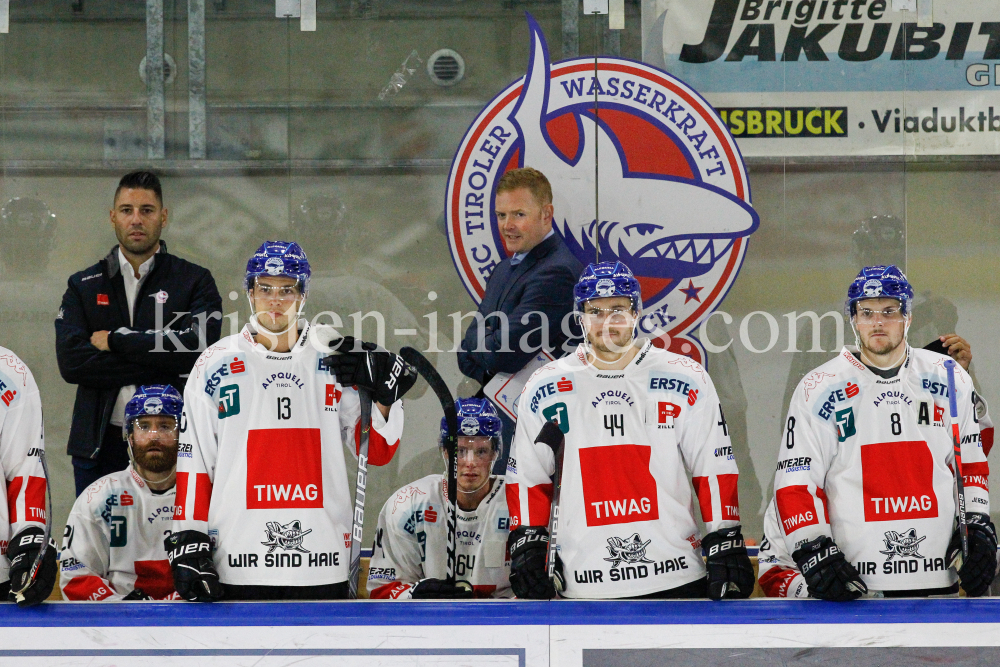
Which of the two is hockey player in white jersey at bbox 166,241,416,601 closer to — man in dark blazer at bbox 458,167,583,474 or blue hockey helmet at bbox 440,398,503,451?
blue hockey helmet at bbox 440,398,503,451

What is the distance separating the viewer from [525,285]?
4.21 metres

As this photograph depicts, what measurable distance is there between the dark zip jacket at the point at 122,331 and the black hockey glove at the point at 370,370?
1030 millimetres

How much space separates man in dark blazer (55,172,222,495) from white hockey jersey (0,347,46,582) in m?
0.85

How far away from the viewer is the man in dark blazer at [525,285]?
417 centimetres

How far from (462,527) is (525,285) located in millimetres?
A: 965

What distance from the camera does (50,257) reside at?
4797mm

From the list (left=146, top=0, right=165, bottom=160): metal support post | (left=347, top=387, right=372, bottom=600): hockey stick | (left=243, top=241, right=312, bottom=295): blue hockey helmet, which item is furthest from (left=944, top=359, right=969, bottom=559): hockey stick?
(left=146, top=0, right=165, bottom=160): metal support post

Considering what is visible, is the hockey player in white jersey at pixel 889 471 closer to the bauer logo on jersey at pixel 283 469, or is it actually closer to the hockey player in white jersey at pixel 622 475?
the hockey player in white jersey at pixel 622 475

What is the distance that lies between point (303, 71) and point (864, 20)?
2.42 meters

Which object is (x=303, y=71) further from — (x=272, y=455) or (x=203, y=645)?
(x=203, y=645)

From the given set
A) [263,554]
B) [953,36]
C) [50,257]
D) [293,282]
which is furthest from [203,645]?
[953,36]

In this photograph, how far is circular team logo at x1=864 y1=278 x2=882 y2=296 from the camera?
10.2ft

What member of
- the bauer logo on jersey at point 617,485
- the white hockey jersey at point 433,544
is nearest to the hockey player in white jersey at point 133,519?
the white hockey jersey at point 433,544

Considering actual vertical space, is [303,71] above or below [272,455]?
above
